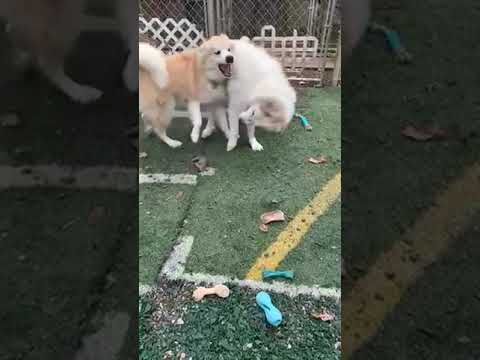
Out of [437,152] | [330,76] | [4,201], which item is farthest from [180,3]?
[437,152]

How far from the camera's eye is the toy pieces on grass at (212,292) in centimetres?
102

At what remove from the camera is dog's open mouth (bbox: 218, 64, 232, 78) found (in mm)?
1010

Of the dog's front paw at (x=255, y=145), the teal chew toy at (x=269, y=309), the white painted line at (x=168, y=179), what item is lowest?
the teal chew toy at (x=269, y=309)

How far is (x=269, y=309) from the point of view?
0.98m

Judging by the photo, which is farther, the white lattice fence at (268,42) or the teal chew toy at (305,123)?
the teal chew toy at (305,123)

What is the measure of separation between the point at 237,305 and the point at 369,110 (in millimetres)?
703

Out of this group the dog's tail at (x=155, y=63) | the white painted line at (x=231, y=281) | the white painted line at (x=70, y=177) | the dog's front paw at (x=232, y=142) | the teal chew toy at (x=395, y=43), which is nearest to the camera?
the teal chew toy at (x=395, y=43)

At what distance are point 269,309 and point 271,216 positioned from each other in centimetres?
29

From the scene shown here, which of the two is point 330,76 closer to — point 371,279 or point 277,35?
point 277,35

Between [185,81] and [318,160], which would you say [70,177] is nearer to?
[185,81]

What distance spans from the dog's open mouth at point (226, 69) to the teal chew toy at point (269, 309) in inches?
24.7

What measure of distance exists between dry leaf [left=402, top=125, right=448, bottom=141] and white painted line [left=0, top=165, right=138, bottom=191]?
1.34 ft

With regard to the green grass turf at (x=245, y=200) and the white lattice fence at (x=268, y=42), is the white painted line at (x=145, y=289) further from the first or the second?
the white lattice fence at (x=268, y=42)

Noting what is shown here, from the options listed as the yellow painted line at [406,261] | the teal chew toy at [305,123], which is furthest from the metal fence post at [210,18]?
the yellow painted line at [406,261]
